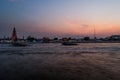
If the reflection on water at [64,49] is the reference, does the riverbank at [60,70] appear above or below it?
above

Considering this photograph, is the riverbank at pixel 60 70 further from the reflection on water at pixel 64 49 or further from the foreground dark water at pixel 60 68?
the reflection on water at pixel 64 49

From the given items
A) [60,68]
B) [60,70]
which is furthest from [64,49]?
[60,70]

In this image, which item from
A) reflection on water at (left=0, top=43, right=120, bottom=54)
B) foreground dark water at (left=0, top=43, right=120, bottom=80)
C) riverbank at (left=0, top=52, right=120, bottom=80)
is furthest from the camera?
reflection on water at (left=0, top=43, right=120, bottom=54)

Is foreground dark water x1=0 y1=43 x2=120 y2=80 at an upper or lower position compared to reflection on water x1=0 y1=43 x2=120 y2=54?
upper

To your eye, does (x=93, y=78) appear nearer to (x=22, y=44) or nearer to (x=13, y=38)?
(x=22, y=44)

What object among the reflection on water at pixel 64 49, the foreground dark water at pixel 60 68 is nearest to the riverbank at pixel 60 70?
the foreground dark water at pixel 60 68

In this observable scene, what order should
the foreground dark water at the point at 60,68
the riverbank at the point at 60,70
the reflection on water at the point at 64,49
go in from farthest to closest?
the reflection on water at the point at 64,49 → the foreground dark water at the point at 60,68 → the riverbank at the point at 60,70

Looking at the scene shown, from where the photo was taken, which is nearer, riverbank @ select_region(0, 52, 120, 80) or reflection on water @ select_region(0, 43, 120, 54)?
riverbank @ select_region(0, 52, 120, 80)

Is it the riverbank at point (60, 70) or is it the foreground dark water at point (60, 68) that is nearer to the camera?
the riverbank at point (60, 70)

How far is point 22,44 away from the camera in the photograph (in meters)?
93.1

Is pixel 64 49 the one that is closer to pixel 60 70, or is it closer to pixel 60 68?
pixel 60 68

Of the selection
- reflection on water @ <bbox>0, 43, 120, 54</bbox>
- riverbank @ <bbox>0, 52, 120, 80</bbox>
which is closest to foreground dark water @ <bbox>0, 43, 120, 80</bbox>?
riverbank @ <bbox>0, 52, 120, 80</bbox>

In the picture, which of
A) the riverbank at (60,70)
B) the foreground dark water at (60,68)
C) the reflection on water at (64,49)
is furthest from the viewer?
the reflection on water at (64,49)

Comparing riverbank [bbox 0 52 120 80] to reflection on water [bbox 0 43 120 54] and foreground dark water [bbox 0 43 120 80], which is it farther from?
reflection on water [bbox 0 43 120 54]
